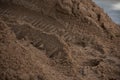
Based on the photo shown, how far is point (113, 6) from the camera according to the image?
9797mm

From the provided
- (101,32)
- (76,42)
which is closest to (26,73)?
(76,42)

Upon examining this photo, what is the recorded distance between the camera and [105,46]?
5.58 metres

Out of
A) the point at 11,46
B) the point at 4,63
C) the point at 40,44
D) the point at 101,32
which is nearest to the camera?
the point at 4,63

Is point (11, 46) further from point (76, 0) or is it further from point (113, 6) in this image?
point (113, 6)

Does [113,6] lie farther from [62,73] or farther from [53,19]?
[62,73]

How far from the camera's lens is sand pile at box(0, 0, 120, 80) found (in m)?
4.11

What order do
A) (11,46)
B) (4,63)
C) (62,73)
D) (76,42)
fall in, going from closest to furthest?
(4,63) < (11,46) < (62,73) < (76,42)

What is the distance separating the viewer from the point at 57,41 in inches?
195

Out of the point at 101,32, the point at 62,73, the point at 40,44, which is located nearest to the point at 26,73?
the point at 62,73

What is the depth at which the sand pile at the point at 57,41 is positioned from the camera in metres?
4.11

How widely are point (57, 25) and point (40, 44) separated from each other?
77cm

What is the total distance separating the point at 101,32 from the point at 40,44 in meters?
1.32

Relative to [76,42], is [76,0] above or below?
above

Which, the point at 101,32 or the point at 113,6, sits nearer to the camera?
the point at 101,32
